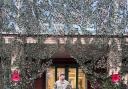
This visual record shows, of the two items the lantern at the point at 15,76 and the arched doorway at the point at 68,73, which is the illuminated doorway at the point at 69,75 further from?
the lantern at the point at 15,76

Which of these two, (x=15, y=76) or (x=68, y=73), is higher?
(x=15, y=76)

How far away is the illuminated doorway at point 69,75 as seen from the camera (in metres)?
19.8

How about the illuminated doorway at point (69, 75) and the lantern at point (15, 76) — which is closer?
the lantern at point (15, 76)

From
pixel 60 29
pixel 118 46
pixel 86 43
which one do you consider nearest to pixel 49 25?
pixel 60 29

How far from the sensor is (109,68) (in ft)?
53.3

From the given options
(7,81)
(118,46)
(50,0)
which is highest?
(50,0)

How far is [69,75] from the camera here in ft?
65.3

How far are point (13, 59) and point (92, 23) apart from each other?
9.86 ft

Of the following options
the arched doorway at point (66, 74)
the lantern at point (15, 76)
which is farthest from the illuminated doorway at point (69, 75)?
the lantern at point (15, 76)

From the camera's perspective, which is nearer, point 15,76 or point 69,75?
point 15,76

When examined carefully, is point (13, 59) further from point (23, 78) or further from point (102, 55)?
point (102, 55)

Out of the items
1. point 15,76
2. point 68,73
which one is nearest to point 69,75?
point 68,73

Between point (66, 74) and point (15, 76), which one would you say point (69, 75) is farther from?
point (15, 76)

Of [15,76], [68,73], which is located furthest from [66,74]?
[15,76]
